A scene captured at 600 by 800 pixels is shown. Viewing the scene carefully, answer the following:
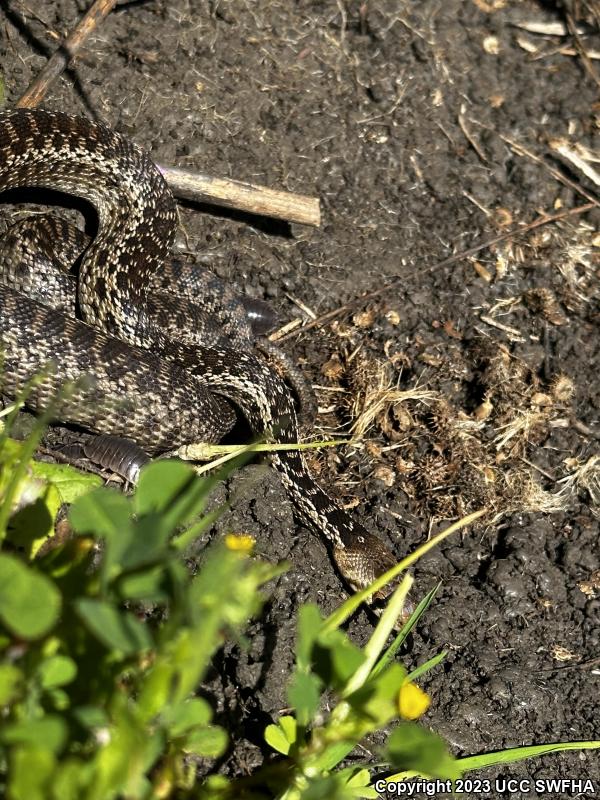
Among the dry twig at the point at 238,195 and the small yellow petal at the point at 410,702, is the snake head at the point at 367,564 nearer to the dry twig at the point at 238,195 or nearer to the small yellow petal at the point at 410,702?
the dry twig at the point at 238,195

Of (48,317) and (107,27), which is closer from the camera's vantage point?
(48,317)

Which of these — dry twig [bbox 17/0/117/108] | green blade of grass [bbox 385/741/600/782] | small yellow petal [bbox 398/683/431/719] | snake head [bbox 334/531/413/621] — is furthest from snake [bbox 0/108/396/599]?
small yellow petal [bbox 398/683/431/719]

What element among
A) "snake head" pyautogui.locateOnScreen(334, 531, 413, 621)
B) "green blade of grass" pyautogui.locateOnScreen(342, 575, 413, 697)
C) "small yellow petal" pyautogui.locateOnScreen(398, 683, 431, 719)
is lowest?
"snake head" pyautogui.locateOnScreen(334, 531, 413, 621)

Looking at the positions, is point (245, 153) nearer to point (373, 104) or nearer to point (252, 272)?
point (252, 272)

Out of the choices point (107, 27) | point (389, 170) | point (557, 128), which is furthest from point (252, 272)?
point (557, 128)

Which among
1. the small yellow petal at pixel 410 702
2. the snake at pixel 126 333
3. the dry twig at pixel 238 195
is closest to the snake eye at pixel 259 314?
the snake at pixel 126 333

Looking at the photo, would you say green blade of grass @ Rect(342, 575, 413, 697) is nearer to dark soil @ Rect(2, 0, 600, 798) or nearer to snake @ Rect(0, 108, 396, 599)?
dark soil @ Rect(2, 0, 600, 798)

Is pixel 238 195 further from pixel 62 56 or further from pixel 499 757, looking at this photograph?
pixel 499 757
